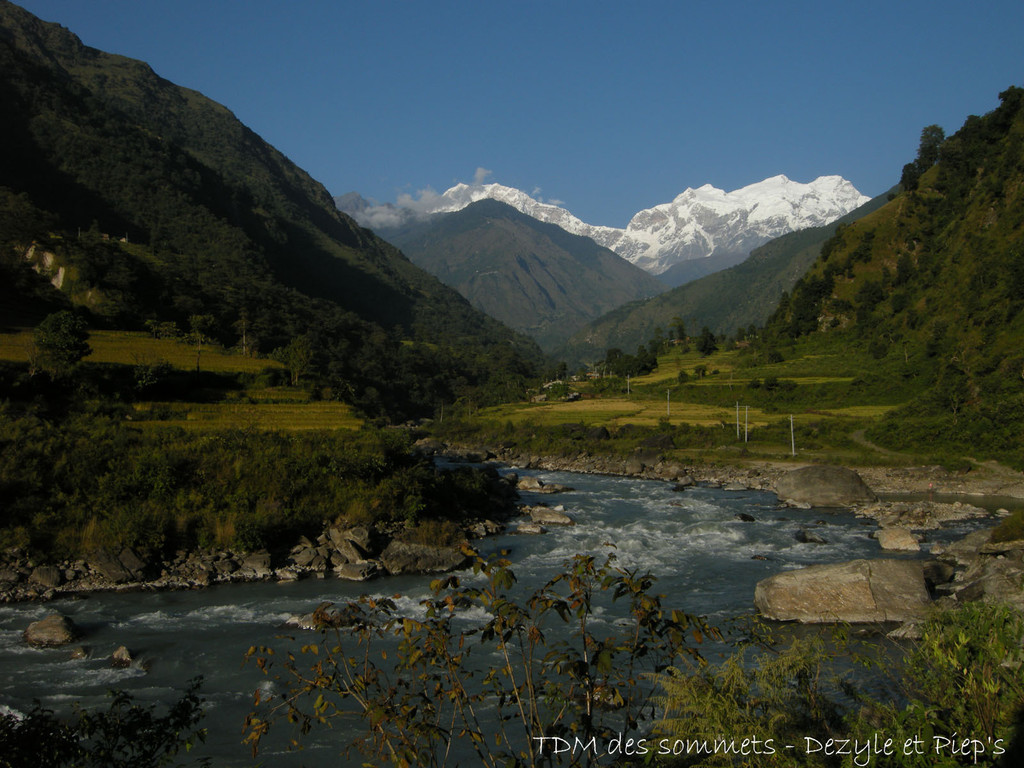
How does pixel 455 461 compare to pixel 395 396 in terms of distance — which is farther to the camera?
pixel 395 396

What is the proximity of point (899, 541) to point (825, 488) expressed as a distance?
1180 centimetres

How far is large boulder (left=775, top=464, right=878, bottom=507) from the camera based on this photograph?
37.4m

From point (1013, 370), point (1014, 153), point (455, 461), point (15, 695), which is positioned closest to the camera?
point (15, 695)

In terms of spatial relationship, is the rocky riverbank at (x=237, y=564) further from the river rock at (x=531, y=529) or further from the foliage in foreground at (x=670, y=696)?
the foliage in foreground at (x=670, y=696)

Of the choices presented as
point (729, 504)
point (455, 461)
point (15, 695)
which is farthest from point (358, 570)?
point (455, 461)

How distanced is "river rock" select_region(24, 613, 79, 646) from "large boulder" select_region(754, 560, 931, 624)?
18315 mm

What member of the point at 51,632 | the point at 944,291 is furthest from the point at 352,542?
the point at 944,291

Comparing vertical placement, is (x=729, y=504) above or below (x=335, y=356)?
below

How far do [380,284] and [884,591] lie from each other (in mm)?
180312

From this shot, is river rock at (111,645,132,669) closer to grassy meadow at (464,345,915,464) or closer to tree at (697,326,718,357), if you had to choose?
grassy meadow at (464,345,915,464)

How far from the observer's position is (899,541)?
2642 cm

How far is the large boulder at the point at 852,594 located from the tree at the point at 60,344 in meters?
31.6

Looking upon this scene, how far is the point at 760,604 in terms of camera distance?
1858 cm

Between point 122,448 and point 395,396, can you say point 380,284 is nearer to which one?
point 395,396
